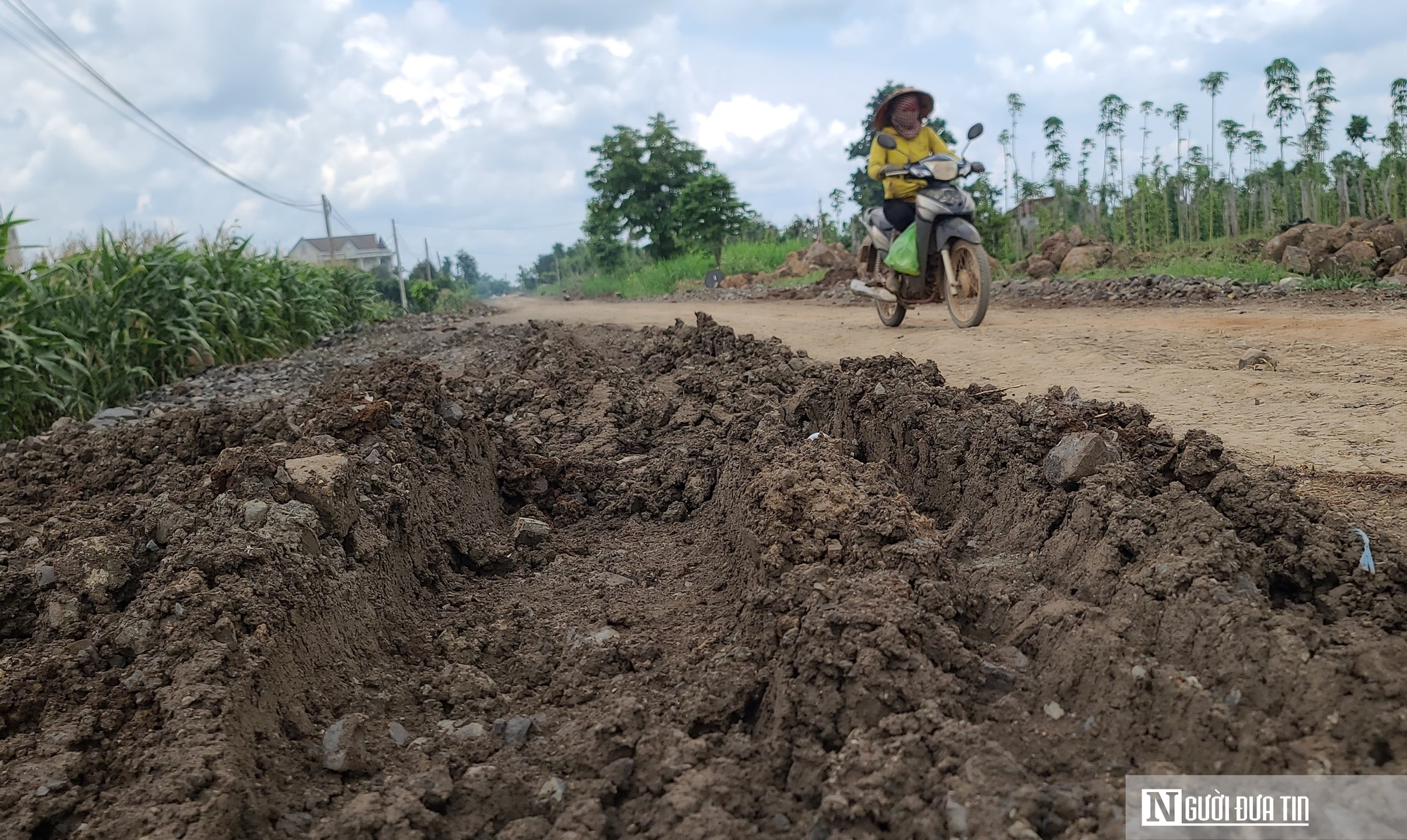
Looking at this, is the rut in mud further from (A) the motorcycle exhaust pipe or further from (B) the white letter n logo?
(A) the motorcycle exhaust pipe

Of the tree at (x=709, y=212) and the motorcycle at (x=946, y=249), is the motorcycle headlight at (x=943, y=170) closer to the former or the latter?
the motorcycle at (x=946, y=249)

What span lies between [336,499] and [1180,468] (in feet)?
7.90

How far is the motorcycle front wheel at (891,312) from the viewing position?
8.09 meters

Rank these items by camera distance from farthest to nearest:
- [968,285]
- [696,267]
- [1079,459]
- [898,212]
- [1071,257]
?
[696,267]
[1071,257]
[898,212]
[968,285]
[1079,459]

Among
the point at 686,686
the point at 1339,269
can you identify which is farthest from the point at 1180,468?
the point at 1339,269

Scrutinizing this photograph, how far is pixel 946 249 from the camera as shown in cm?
745

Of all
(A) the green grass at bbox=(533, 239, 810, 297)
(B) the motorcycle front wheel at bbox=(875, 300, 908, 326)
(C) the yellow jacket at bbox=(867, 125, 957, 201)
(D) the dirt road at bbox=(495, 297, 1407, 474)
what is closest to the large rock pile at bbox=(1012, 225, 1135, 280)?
(D) the dirt road at bbox=(495, 297, 1407, 474)

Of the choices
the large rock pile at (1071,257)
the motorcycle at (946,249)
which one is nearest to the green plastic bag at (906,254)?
the motorcycle at (946,249)

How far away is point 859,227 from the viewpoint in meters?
23.5

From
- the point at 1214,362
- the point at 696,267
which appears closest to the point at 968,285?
the point at 1214,362

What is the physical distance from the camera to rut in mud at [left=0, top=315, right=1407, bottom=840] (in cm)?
150

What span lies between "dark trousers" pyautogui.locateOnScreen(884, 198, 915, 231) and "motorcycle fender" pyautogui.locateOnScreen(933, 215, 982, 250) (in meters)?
0.66

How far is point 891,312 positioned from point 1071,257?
6.53 meters

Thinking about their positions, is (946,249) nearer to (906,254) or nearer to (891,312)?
(906,254)
